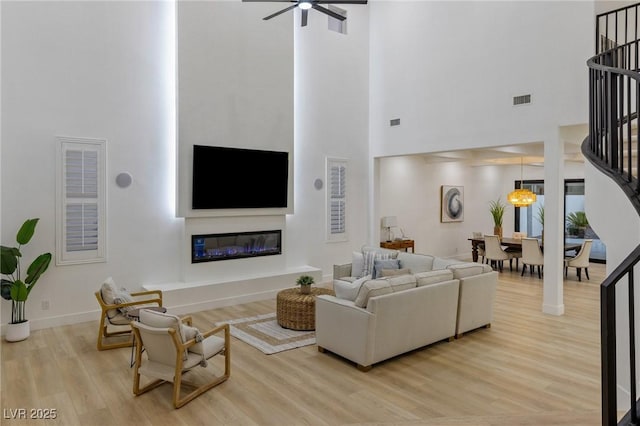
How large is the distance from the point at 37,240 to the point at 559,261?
800 centimetres

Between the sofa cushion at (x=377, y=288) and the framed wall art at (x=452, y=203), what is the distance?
7606 mm

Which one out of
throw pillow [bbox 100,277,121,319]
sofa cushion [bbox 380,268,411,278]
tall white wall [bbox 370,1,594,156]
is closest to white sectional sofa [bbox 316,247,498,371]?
sofa cushion [bbox 380,268,411,278]

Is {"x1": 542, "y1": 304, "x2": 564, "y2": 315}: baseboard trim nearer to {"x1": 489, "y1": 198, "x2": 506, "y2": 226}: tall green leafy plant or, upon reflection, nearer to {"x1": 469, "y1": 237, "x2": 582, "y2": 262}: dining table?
{"x1": 469, "y1": 237, "x2": 582, "y2": 262}: dining table

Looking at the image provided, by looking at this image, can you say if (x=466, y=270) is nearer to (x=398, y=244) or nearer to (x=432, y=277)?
(x=432, y=277)

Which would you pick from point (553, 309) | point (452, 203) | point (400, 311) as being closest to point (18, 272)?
point (400, 311)

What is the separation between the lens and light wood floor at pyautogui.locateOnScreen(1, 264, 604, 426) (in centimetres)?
359

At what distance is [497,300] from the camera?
25.1 feet

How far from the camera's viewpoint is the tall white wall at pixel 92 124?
5.82 meters

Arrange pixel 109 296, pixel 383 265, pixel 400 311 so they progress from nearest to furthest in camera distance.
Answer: pixel 400 311 < pixel 109 296 < pixel 383 265

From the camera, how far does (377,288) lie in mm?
4625

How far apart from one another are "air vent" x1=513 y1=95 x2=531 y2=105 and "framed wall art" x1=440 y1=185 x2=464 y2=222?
4.96 metres

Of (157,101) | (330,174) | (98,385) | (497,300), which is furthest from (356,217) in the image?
(98,385)

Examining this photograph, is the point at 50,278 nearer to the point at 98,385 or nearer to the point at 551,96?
the point at 98,385

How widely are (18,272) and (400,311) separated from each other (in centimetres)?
521
